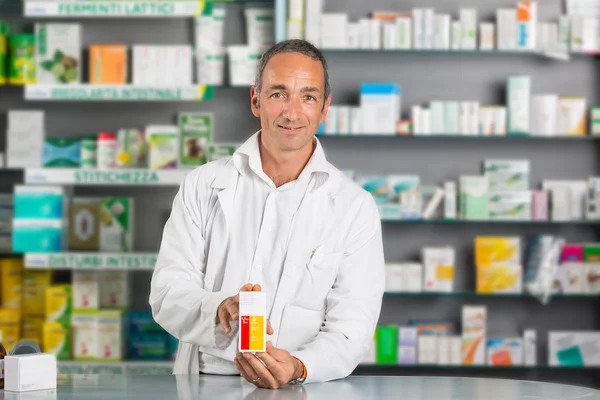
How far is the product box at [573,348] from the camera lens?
4789 mm

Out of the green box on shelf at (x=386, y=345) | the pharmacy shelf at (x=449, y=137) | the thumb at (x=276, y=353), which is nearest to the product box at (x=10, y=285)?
the pharmacy shelf at (x=449, y=137)

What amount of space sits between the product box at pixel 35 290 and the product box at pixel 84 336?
0.29 m

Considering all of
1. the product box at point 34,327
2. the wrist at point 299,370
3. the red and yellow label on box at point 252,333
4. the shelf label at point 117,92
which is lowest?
the product box at point 34,327

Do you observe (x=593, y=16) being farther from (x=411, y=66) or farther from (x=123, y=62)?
(x=123, y=62)

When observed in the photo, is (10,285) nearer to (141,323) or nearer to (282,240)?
(141,323)

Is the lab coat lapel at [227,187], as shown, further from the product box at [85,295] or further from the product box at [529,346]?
the product box at [529,346]

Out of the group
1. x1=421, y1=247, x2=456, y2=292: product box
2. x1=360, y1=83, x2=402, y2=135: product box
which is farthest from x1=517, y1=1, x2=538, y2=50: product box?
x1=421, y1=247, x2=456, y2=292: product box

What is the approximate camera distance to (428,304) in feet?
16.6

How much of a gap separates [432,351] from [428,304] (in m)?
0.36

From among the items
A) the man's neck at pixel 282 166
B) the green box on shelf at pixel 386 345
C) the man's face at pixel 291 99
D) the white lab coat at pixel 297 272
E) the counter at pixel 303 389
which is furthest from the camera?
the green box on shelf at pixel 386 345

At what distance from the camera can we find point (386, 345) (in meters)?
4.75

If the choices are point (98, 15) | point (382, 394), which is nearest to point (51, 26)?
point (98, 15)

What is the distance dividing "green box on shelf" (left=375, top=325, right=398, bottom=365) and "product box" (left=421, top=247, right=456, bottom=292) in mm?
309

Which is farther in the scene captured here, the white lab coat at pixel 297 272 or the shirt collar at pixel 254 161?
the shirt collar at pixel 254 161
